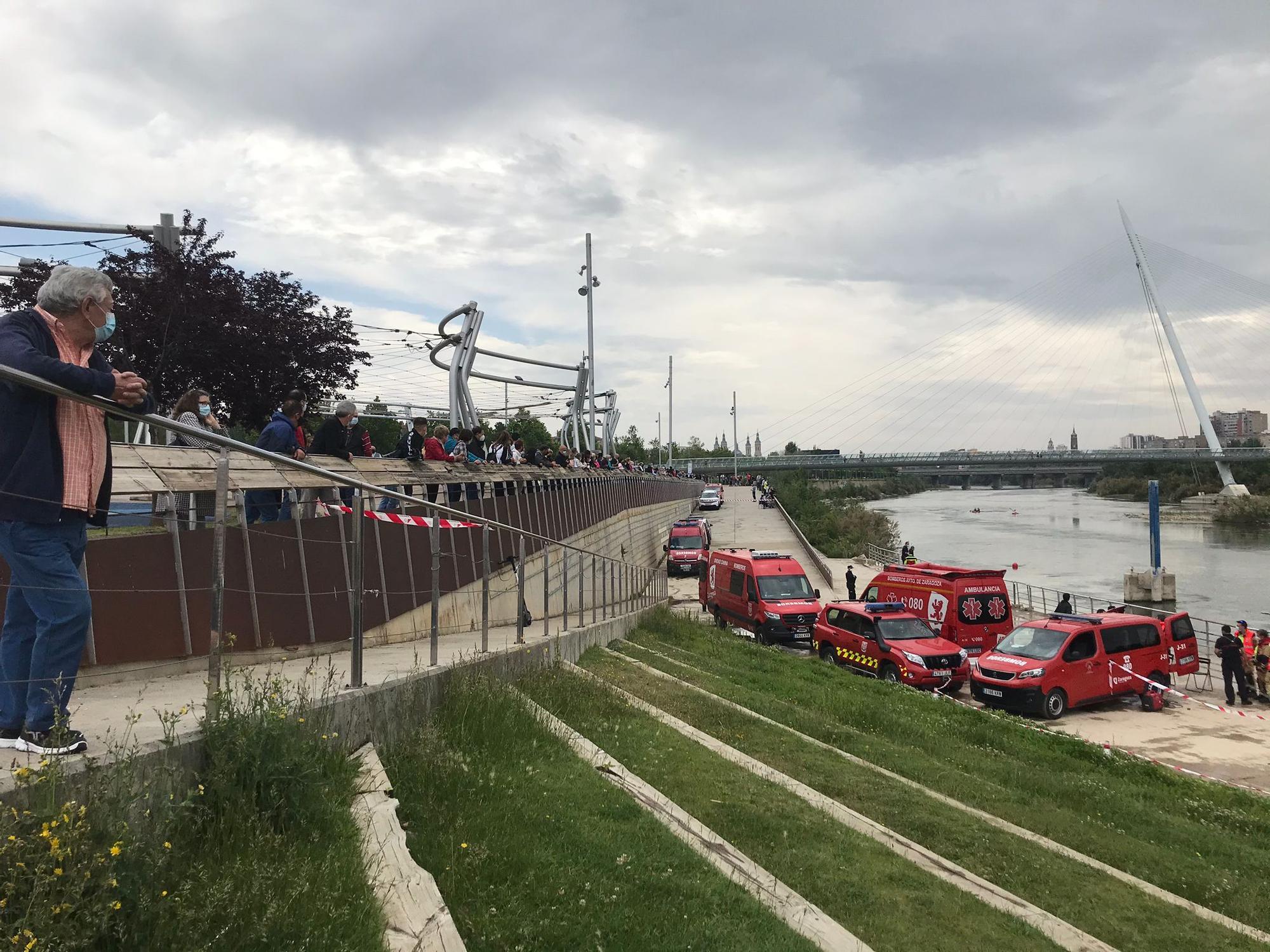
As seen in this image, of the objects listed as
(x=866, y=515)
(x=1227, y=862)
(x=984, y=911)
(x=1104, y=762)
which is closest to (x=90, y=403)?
(x=984, y=911)

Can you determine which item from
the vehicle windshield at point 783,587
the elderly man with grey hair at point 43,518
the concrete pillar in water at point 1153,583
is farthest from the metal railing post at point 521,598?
the concrete pillar in water at point 1153,583

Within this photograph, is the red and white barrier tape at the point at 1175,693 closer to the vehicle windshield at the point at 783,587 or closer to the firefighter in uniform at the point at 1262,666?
the firefighter in uniform at the point at 1262,666

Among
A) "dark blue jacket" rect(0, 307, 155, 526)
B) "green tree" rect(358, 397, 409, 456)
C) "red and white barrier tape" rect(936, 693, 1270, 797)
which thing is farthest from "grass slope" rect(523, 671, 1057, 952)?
"green tree" rect(358, 397, 409, 456)

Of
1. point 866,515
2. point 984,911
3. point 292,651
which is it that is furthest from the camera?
point 866,515

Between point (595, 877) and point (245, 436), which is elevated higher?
point (245, 436)

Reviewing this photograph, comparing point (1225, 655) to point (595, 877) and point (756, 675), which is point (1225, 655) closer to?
point (756, 675)

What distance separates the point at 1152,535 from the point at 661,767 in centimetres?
3818

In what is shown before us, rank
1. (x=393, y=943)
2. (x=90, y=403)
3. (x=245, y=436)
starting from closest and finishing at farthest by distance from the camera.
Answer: (x=393, y=943)
(x=90, y=403)
(x=245, y=436)

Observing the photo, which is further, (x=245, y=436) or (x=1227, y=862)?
(x=245, y=436)

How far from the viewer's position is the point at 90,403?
3.57 meters

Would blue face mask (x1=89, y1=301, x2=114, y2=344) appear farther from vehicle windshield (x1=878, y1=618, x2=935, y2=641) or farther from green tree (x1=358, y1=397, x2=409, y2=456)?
green tree (x1=358, y1=397, x2=409, y2=456)

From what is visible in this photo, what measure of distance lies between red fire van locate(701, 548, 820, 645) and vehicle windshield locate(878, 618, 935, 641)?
4090mm

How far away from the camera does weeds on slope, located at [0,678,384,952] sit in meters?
2.64

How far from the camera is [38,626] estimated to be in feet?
11.6
